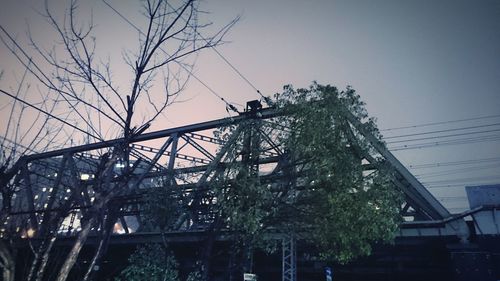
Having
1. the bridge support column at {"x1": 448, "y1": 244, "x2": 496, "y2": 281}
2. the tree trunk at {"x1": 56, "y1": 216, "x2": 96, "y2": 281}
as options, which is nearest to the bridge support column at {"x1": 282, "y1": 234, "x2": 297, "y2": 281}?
the bridge support column at {"x1": 448, "y1": 244, "x2": 496, "y2": 281}

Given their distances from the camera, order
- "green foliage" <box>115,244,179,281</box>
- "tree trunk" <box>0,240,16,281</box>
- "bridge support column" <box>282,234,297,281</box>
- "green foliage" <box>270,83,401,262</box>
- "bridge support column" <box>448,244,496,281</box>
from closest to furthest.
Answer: "tree trunk" <box>0,240,16,281</box>
"green foliage" <box>270,83,401,262</box>
"green foliage" <box>115,244,179,281</box>
"bridge support column" <box>448,244,496,281</box>
"bridge support column" <box>282,234,297,281</box>

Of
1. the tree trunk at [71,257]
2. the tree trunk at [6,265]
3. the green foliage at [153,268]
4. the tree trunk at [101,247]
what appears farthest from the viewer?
the green foliage at [153,268]

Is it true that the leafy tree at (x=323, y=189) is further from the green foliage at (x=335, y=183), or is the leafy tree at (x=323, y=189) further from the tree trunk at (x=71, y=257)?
the tree trunk at (x=71, y=257)

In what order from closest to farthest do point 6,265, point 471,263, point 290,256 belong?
point 6,265
point 471,263
point 290,256

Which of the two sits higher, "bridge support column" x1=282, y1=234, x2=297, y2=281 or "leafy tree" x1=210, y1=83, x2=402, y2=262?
"leafy tree" x1=210, y1=83, x2=402, y2=262

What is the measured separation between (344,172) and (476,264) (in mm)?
7712

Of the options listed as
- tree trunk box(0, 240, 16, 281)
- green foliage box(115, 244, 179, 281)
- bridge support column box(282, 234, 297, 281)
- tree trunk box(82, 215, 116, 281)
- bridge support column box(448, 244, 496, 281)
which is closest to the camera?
tree trunk box(0, 240, 16, 281)

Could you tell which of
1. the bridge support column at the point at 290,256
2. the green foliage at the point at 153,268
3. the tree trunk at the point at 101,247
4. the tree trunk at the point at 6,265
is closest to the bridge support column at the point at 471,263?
the bridge support column at the point at 290,256

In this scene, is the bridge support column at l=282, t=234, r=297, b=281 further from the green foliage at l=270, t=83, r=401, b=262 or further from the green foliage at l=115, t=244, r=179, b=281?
the green foliage at l=115, t=244, r=179, b=281

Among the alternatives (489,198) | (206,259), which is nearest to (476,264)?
(489,198)

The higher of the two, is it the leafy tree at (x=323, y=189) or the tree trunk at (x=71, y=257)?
the leafy tree at (x=323, y=189)

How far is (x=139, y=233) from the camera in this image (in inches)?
699

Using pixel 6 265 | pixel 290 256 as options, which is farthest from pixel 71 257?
pixel 290 256

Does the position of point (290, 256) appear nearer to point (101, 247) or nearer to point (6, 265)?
point (101, 247)
